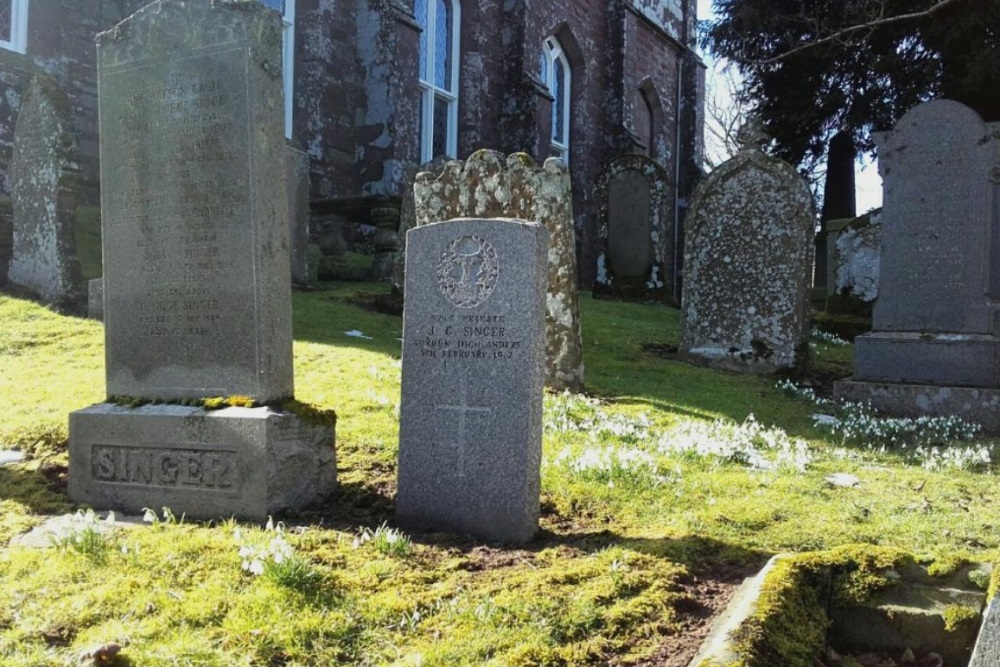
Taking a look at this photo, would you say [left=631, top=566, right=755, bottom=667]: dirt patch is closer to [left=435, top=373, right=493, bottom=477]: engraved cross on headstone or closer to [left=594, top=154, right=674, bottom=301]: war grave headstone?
[left=435, top=373, right=493, bottom=477]: engraved cross on headstone

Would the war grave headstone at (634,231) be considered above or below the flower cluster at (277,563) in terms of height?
above

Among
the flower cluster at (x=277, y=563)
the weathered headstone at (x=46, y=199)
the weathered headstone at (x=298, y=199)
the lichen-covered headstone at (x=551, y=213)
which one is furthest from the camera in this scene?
the weathered headstone at (x=298, y=199)

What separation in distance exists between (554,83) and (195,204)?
22.2 metres

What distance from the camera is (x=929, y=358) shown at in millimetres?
Result: 8766

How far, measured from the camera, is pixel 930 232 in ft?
29.5

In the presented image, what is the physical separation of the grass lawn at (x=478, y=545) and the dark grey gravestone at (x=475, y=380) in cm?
22

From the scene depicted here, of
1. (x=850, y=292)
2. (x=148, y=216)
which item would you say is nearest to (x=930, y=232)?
(x=850, y=292)

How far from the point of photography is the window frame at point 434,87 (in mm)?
20547

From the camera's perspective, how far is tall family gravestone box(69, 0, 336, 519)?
457cm

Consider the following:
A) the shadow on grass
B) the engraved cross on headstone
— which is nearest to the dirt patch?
the engraved cross on headstone

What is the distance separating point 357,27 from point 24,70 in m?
6.82

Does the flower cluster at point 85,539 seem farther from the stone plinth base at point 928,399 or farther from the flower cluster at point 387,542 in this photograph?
the stone plinth base at point 928,399

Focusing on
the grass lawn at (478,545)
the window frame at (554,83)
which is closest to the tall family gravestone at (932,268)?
the grass lawn at (478,545)

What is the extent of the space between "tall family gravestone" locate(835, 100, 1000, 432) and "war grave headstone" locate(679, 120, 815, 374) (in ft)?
3.28
